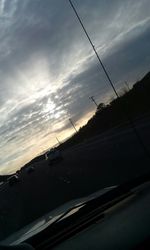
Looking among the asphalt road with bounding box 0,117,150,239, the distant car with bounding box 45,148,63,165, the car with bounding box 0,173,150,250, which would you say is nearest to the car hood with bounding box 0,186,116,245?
the car with bounding box 0,173,150,250

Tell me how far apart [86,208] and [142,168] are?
41.6 feet

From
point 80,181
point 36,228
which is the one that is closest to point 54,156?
point 80,181

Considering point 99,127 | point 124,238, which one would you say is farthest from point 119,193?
point 99,127

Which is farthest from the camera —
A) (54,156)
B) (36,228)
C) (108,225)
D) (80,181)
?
(54,156)

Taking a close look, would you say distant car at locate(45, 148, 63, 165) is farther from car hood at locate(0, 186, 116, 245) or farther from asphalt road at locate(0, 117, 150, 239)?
car hood at locate(0, 186, 116, 245)

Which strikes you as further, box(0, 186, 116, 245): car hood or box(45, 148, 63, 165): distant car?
box(45, 148, 63, 165): distant car

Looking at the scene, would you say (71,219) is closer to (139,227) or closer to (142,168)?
(139,227)

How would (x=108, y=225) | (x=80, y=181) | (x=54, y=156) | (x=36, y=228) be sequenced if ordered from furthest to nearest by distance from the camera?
(x=54, y=156), (x=80, y=181), (x=36, y=228), (x=108, y=225)

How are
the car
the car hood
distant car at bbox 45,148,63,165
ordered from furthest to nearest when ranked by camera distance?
distant car at bbox 45,148,63,165 < the car hood < the car

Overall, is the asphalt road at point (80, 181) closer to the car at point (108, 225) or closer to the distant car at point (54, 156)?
the car at point (108, 225)

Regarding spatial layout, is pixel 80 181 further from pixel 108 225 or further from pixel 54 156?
pixel 54 156

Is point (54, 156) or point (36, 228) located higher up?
point (54, 156)

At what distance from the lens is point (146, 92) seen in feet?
329

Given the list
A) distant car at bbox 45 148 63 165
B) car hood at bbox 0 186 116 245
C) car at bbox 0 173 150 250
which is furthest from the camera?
distant car at bbox 45 148 63 165
